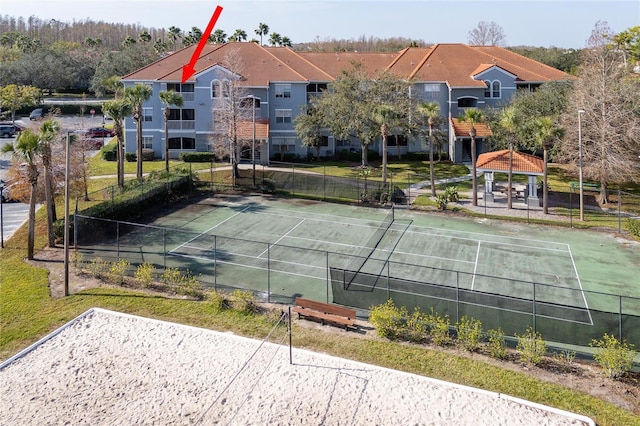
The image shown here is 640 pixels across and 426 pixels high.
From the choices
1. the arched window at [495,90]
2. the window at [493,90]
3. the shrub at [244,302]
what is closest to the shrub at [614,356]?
the shrub at [244,302]

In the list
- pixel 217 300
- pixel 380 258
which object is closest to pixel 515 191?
pixel 380 258

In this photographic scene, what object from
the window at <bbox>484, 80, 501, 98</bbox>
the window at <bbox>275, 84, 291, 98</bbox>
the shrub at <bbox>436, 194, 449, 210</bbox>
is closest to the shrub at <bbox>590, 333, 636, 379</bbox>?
the shrub at <bbox>436, 194, 449, 210</bbox>

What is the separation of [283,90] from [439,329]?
130 ft

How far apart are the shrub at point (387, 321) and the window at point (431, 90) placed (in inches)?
1565

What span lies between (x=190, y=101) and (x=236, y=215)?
71.5 feet

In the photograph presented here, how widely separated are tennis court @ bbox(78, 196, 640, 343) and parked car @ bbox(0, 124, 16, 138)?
1573 inches

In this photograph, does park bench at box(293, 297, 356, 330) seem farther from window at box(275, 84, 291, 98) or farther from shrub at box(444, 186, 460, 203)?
window at box(275, 84, 291, 98)

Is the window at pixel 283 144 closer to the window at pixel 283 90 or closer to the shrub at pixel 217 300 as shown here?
the window at pixel 283 90

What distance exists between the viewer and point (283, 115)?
5369cm

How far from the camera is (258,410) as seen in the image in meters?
14.0

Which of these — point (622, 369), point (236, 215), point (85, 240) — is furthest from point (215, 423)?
point (236, 215)

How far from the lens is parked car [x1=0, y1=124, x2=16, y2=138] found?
209 feet

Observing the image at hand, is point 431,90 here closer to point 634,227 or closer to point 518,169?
point 518,169

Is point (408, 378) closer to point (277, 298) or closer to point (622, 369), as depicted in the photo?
point (622, 369)
